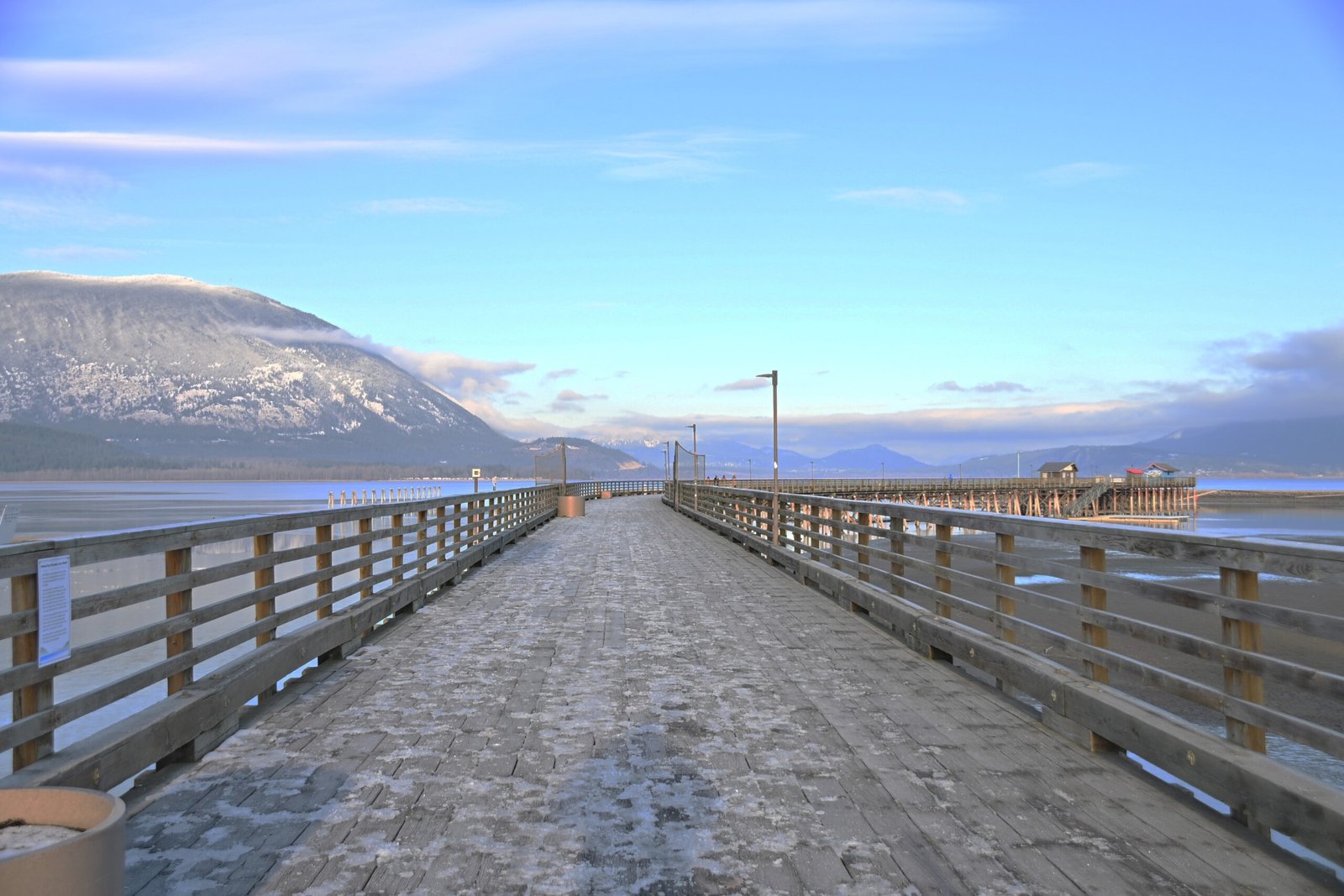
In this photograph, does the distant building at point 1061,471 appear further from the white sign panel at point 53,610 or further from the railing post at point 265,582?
the white sign panel at point 53,610

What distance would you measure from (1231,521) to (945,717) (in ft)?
303

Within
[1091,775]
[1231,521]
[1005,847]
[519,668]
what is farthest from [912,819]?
[1231,521]

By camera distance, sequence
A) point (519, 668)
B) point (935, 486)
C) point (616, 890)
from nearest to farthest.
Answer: point (616, 890) → point (519, 668) → point (935, 486)

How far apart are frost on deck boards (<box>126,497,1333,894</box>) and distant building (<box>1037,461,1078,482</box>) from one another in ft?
425

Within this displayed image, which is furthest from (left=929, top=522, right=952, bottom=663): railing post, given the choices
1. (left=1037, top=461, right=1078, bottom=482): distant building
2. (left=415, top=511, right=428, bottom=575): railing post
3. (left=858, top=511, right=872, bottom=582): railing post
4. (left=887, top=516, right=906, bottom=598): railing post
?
(left=1037, top=461, right=1078, bottom=482): distant building

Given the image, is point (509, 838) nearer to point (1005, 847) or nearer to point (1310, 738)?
point (1005, 847)

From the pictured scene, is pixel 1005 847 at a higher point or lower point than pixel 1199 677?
higher

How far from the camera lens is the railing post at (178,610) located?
5852 millimetres

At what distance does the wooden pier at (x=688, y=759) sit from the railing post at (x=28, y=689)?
0.02 metres

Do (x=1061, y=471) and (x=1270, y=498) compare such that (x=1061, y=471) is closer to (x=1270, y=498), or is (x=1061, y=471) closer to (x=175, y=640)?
(x=1270, y=498)

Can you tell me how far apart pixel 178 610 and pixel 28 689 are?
1609mm

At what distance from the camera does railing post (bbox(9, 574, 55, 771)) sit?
14.2ft

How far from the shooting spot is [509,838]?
13.9ft

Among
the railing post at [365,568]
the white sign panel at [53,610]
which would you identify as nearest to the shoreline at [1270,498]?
the railing post at [365,568]
